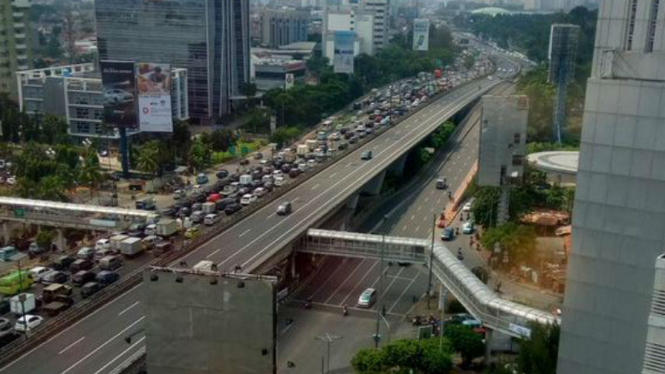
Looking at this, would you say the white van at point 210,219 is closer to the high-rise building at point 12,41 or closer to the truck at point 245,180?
the truck at point 245,180

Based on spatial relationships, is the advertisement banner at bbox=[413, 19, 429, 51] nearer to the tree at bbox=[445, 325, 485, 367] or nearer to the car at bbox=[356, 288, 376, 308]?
the car at bbox=[356, 288, 376, 308]


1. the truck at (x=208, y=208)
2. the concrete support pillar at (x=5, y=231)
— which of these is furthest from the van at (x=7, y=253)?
the truck at (x=208, y=208)

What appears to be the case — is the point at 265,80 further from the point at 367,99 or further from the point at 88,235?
the point at 88,235

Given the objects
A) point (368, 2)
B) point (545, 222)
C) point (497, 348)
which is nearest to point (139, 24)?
point (545, 222)

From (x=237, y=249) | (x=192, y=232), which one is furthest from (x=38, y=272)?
(x=237, y=249)

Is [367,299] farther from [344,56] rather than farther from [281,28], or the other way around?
[281,28]
